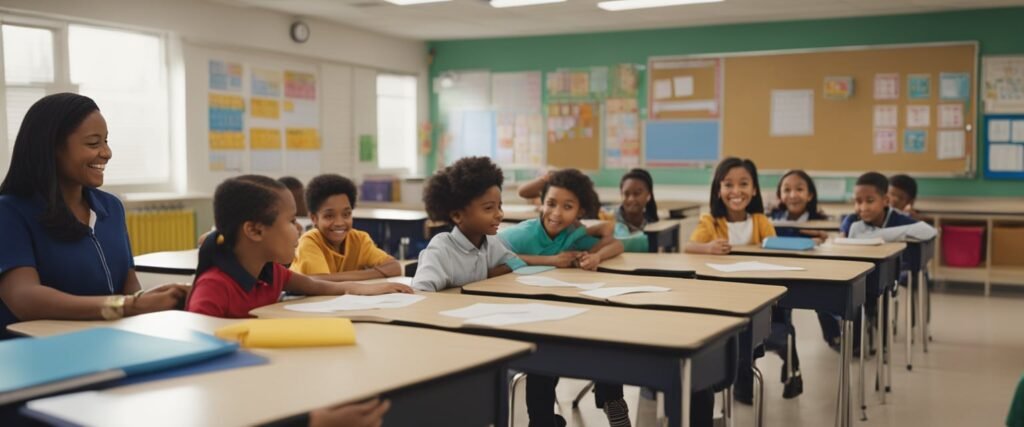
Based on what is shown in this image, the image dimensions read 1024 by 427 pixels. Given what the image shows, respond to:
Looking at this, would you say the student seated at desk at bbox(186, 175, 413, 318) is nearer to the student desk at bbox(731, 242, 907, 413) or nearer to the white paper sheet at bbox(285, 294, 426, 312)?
the white paper sheet at bbox(285, 294, 426, 312)

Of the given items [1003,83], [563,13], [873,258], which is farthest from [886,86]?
[873,258]

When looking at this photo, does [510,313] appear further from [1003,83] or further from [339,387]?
[1003,83]

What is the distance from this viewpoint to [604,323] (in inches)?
82.0

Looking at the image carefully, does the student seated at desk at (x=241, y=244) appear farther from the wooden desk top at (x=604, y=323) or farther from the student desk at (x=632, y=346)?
the student desk at (x=632, y=346)

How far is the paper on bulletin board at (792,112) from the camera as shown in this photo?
826cm

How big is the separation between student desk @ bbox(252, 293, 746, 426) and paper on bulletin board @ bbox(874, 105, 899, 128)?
258 inches

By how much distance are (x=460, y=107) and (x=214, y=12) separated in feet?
10.6

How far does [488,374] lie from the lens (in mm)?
1673

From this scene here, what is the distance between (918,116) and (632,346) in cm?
692

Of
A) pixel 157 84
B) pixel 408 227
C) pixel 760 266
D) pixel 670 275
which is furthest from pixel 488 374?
pixel 157 84

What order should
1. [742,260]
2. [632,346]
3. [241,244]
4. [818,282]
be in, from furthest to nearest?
[742,260] < [818,282] < [241,244] < [632,346]

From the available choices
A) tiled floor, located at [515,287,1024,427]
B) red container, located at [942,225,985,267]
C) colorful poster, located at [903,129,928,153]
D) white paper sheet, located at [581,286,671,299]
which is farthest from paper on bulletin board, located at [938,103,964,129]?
white paper sheet, located at [581,286,671,299]

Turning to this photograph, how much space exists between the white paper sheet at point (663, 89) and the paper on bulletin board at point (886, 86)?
6.13 ft

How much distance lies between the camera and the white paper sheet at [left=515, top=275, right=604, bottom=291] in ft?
9.04
